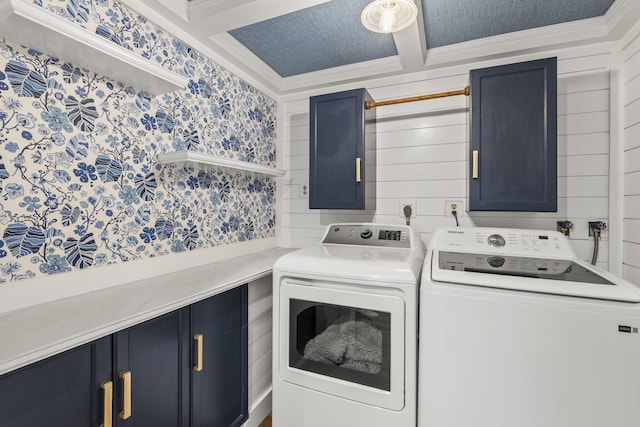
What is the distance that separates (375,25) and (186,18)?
1.01 metres

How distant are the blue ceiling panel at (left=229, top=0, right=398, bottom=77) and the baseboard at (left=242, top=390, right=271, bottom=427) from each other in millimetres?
2376

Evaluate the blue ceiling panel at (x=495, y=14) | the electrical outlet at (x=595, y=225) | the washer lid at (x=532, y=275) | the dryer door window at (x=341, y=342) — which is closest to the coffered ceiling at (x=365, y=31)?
the blue ceiling panel at (x=495, y=14)

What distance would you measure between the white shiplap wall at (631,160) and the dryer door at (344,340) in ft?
4.73

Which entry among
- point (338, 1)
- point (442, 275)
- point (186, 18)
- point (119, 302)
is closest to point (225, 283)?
point (119, 302)

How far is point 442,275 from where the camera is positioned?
1307 mm

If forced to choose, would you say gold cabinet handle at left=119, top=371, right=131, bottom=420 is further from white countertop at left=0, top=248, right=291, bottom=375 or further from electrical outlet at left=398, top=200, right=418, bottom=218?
electrical outlet at left=398, top=200, right=418, bottom=218

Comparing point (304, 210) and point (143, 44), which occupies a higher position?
point (143, 44)

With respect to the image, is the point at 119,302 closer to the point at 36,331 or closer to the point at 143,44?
the point at 36,331

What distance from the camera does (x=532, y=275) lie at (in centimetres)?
127

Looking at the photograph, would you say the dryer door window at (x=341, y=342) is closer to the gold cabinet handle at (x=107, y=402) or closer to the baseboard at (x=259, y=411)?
the baseboard at (x=259, y=411)

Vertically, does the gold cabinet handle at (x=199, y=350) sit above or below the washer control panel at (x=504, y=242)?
below

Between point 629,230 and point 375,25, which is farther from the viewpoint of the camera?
point 629,230

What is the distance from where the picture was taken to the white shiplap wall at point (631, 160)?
1.62m

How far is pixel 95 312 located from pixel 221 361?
0.74 m
